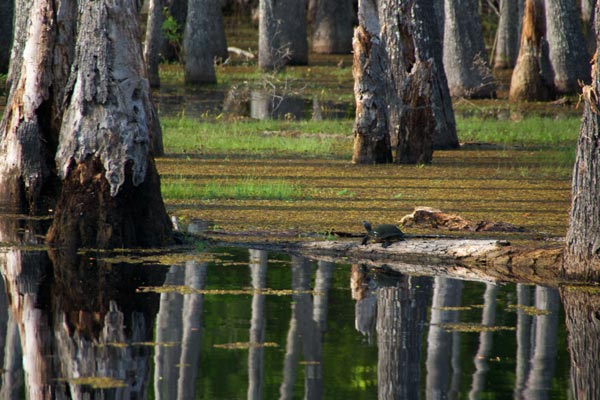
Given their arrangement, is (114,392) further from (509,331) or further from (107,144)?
(107,144)

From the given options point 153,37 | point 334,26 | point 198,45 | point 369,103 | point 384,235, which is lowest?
point 384,235

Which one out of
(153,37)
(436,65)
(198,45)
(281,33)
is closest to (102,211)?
(436,65)

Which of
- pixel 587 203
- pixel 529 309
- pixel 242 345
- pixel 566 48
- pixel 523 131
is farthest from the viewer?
pixel 566 48

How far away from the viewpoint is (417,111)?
15375 millimetres

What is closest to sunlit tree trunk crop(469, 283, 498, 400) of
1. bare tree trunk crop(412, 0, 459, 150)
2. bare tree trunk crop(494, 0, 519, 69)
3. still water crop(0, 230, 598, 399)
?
still water crop(0, 230, 598, 399)

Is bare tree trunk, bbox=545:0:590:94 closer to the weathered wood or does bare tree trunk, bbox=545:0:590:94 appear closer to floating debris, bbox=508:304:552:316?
the weathered wood

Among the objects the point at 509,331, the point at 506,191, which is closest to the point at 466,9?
the point at 506,191

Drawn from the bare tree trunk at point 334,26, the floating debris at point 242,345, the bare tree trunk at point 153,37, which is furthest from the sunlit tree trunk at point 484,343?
the bare tree trunk at point 334,26

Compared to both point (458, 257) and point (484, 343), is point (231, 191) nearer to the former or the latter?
point (458, 257)

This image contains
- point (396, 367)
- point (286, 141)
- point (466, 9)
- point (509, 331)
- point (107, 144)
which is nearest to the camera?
point (396, 367)

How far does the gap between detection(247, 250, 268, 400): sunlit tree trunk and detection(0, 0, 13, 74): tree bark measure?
17053mm

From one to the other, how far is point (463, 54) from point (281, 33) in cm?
841

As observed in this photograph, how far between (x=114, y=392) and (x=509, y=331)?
2.58 m

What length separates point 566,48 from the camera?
26641 millimetres
